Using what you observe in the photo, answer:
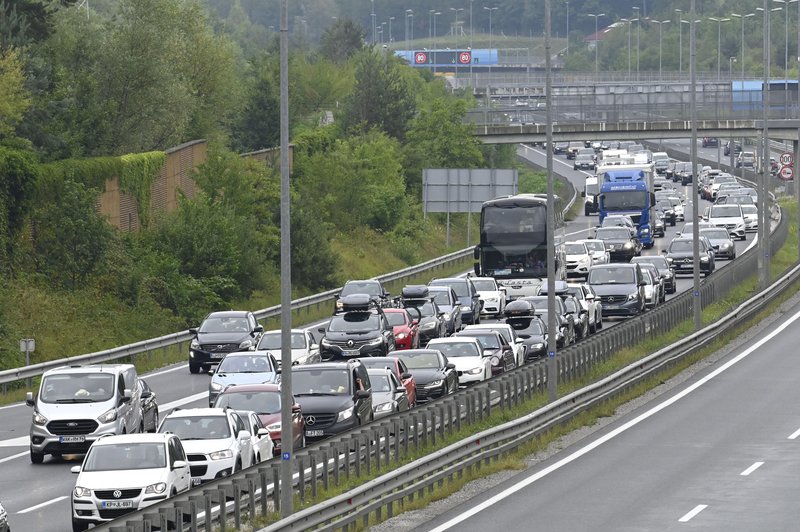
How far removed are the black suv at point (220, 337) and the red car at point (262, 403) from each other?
13.4m

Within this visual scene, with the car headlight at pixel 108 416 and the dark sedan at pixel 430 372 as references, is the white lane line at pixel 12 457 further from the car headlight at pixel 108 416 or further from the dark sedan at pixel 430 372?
the dark sedan at pixel 430 372

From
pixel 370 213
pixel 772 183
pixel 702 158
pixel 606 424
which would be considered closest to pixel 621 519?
pixel 606 424

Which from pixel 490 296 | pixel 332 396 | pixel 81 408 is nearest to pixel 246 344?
pixel 81 408

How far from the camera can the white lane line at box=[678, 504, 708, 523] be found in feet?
74.8

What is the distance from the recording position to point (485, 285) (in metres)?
55.8

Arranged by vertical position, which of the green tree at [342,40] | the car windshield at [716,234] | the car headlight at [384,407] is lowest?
the car headlight at [384,407]

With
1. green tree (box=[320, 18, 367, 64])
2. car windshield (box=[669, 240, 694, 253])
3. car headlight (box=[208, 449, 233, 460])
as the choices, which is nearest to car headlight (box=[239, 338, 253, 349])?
car headlight (box=[208, 449, 233, 460])

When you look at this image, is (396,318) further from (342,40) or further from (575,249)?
(342,40)

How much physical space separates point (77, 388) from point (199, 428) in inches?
228

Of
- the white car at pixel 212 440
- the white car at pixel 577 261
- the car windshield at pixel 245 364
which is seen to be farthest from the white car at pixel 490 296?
the white car at pixel 212 440

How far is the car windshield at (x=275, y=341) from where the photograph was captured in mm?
41594

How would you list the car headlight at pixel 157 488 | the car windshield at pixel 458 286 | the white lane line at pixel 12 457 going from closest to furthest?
the car headlight at pixel 157 488 < the white lane line at pixel 12 457 < the car windshield at pixel 458 286

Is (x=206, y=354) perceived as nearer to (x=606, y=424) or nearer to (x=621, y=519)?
(x=606, y=424)

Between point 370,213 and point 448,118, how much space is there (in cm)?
1749
